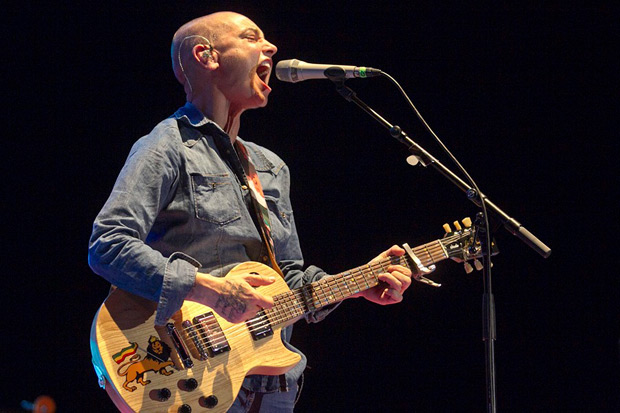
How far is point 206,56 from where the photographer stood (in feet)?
9.32

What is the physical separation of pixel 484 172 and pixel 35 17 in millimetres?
2924

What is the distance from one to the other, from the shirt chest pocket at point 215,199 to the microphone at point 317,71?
1.64ft

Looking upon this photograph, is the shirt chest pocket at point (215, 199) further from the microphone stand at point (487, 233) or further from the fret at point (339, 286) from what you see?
the microphone stand at point (487, 233)

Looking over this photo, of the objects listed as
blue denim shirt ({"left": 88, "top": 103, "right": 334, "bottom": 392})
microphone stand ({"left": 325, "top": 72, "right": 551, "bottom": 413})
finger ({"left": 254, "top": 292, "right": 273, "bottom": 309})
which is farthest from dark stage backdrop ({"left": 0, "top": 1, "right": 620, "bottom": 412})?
finger ({"left": 254, "top": 292, "right": 273, "bottom": 309})

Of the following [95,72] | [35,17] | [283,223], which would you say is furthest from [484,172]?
[35,17]

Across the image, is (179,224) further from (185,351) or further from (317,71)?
(317,71)

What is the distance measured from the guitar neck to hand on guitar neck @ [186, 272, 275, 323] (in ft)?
0.65

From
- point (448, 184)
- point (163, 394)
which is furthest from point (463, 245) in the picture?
point (448, 184)

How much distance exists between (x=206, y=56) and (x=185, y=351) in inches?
50.9

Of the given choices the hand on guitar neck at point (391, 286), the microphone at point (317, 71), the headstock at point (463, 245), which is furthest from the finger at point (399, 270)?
the microphone at point (317, 71)

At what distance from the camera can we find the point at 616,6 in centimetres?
432

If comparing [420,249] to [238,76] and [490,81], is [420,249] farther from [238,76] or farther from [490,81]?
[490,81]

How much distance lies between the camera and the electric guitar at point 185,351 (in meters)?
2.11

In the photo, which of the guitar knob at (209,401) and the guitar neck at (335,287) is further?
the guitar neck at (335,287)
